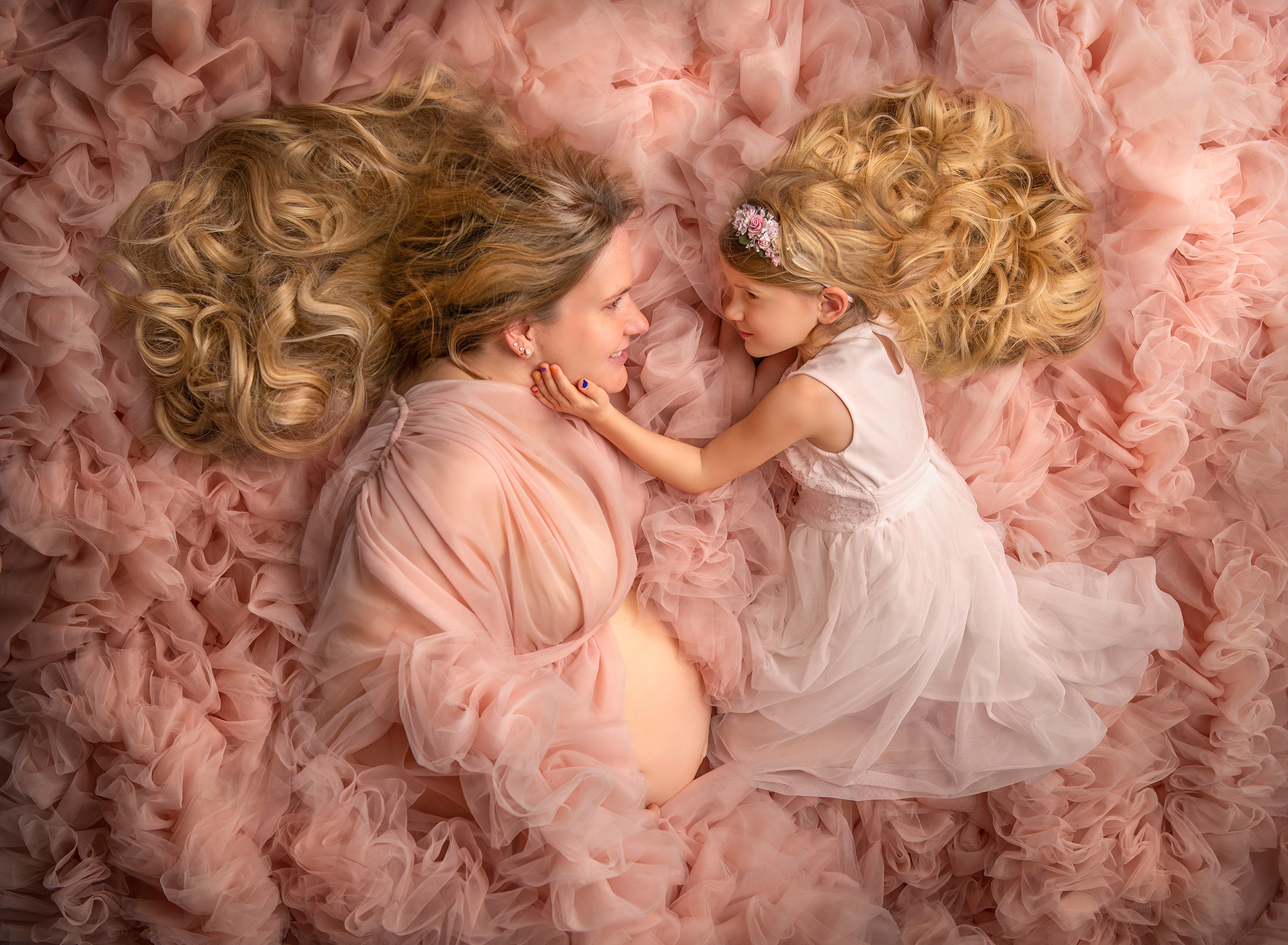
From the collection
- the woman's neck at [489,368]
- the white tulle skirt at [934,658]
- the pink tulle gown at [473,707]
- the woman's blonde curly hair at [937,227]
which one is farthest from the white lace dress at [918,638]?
the woman's neck at [489,368]

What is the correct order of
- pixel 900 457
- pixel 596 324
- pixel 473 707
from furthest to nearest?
1. pixel 900 457
2. pixel 596 324
3. pixel 473 707

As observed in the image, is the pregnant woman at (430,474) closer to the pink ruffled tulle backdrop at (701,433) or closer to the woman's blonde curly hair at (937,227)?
the pink ruffled tulle backdrop at (701,433)

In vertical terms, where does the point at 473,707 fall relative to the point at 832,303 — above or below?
below

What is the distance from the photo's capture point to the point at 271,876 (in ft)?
4.41

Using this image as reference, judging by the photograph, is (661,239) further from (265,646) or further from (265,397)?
(265,646)

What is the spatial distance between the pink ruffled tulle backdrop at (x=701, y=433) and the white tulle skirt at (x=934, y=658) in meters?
0.09

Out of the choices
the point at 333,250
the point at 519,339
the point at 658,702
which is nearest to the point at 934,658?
the point at 658,702

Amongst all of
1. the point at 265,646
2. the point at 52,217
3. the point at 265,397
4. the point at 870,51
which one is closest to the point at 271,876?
the point at 265,646

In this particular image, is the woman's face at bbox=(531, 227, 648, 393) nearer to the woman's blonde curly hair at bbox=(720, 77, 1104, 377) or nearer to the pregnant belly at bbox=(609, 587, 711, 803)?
the woman's blonde curly hair at bbox=(720, 77, 1104, 377)

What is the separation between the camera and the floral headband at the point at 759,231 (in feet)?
4.24

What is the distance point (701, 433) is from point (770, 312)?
23cm

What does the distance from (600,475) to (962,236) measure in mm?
698

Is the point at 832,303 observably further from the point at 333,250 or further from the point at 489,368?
the point at 333,250

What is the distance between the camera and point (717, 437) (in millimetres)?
1436
